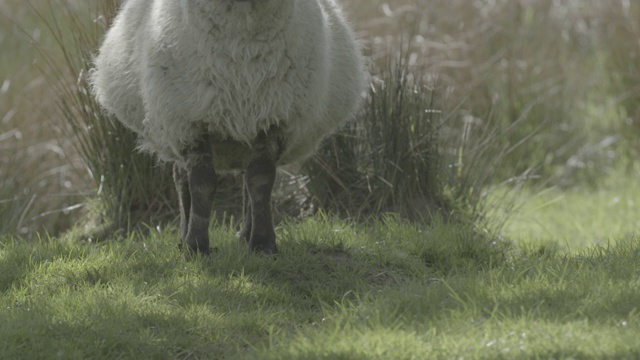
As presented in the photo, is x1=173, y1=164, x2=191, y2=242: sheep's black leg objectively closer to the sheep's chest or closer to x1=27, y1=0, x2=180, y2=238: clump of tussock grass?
the sheep's chest

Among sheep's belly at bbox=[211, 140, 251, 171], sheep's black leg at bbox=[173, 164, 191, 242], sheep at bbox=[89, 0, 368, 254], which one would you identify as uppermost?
sheep at bbox=[89, 0, 368, 254]

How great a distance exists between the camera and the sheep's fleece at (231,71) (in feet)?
17.4

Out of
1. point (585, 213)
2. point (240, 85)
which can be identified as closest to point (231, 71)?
point (240, 85)

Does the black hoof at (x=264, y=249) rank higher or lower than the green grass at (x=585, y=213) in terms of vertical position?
higher

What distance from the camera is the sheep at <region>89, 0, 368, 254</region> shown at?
5.31m

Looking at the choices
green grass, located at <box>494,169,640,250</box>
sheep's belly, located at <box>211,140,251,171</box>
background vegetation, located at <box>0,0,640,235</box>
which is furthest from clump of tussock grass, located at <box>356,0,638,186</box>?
sheep's belly, located at <box>211,140,251,171</box>

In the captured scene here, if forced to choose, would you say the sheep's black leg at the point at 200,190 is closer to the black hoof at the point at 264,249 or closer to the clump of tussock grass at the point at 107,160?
the black hoof at the point at 264,249

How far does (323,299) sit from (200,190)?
91 cm

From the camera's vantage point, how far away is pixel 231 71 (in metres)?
5.30

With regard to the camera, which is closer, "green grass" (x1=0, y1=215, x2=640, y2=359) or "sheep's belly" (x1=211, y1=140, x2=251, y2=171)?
"green grass" (x1=0, y1=215, x2=640, y2=359)

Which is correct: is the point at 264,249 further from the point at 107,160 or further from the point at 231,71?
the point at 107,160

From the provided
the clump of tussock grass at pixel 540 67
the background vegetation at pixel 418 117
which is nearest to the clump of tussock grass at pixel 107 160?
the background vegetation at pixel 418 117

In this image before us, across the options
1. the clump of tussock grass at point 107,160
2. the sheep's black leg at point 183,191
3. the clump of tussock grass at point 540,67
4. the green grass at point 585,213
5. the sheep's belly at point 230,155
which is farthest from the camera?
the clump of tussock grass at point 540,67

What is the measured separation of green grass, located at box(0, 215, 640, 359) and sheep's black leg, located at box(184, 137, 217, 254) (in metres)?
0.12
